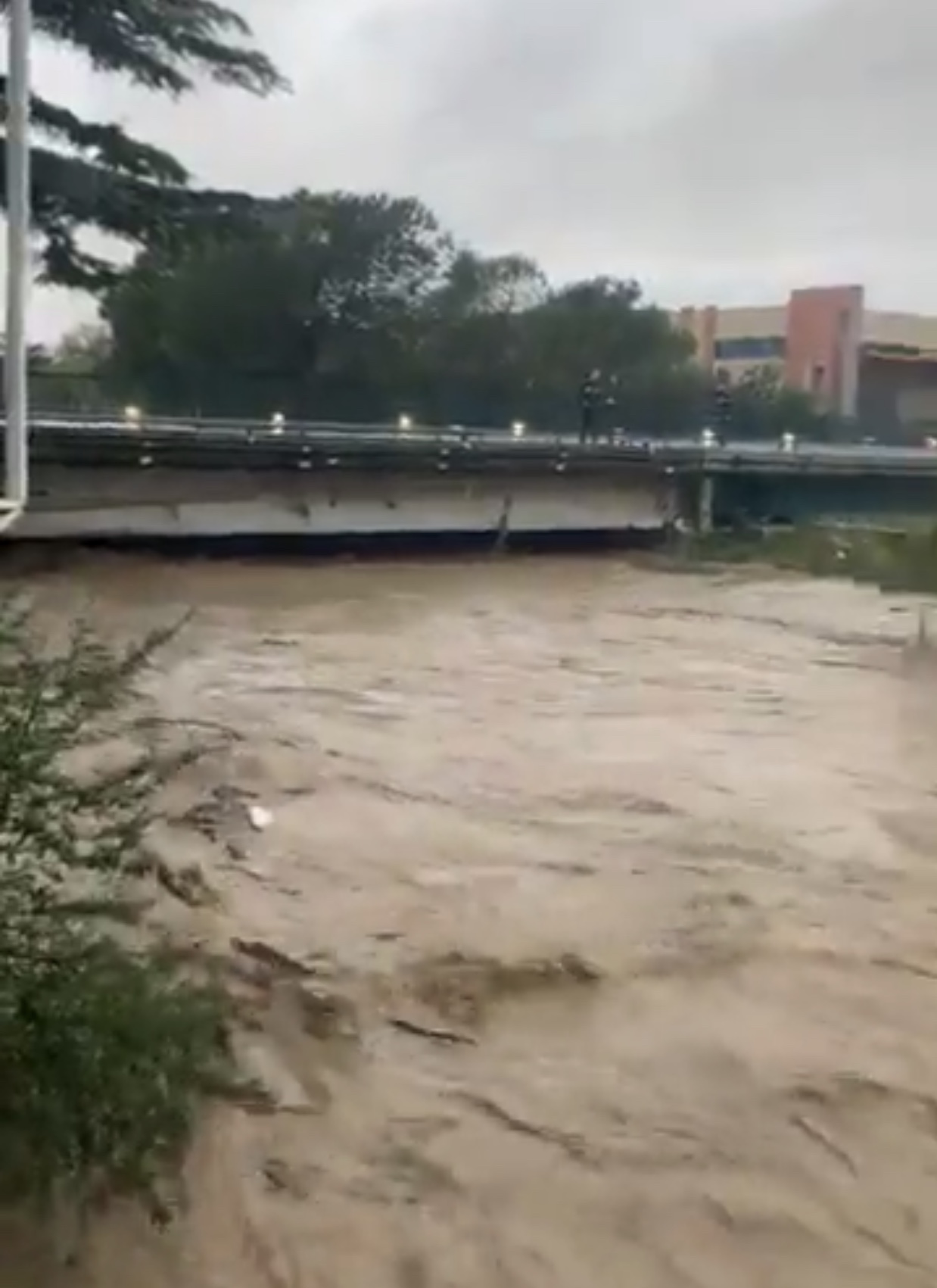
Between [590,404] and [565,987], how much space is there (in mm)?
31849

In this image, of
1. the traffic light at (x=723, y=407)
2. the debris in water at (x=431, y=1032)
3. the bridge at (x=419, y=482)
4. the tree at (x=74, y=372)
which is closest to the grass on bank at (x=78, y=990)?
the debris in water at (x=431, y=1032)

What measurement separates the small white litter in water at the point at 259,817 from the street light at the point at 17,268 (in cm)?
1322

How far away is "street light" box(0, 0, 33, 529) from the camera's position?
2416 centimetres

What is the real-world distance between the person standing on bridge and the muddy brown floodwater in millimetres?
21019

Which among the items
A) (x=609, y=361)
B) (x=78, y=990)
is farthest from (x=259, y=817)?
(x=609, y=361)

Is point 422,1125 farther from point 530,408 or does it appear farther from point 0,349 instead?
point 530,408

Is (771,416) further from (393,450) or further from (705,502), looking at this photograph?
(393,450)

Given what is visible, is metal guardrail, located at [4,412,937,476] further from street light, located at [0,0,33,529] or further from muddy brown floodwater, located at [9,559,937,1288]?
muddy brown floodwater, located at [9,559,937,1288]

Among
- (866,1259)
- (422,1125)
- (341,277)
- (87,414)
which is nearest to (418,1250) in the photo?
(422,1125)

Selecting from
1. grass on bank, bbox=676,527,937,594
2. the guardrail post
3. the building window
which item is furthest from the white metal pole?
the building window

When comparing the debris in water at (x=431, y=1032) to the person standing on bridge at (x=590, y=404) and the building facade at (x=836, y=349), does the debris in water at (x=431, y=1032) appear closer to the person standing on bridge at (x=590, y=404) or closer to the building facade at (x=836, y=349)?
the person standing on bridge at (x=590, y=404)

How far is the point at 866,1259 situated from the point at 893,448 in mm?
35973

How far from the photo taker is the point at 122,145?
32.0m

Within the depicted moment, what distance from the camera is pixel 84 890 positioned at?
6.03 metres
